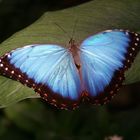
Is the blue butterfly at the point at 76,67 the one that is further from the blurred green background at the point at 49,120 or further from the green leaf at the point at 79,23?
the blurred green background at the point at 49,120

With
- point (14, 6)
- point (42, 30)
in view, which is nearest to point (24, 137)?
point (14, 6)

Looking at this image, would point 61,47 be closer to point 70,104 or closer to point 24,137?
point 70,104

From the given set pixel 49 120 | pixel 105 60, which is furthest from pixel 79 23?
pixel 49 120

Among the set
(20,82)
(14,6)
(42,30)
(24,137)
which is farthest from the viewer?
(14,6)

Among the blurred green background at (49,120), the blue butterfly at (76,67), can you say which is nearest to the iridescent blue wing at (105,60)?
the blue butterfly at (76,67)

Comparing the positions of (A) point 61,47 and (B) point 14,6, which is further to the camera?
(B) point 14,6

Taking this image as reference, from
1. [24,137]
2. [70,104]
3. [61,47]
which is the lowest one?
[24,137]

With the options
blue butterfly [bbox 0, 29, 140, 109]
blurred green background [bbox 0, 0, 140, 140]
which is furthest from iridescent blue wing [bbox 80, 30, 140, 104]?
blurred green background [bbox 0, 0, 140, 140]

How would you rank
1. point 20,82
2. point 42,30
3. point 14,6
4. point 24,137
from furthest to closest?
point 14,6 → point 24,137 → point 42,30 → point 20,82
